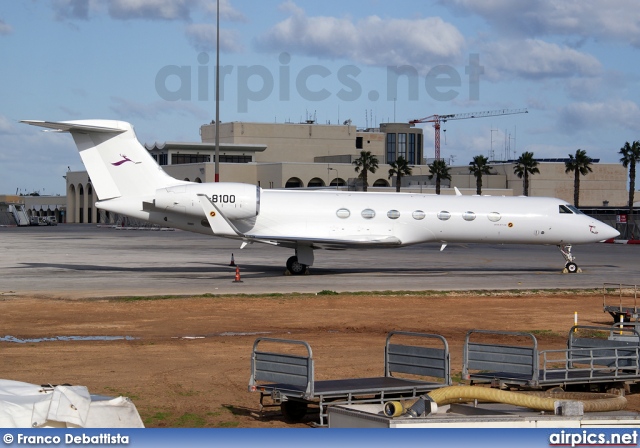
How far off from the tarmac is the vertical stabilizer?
11.3ft

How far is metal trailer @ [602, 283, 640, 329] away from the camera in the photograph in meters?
20.1

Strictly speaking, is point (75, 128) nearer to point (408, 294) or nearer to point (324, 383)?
point (408, 294)

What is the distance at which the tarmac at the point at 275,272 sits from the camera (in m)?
30.9

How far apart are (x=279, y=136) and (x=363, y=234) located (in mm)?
96701

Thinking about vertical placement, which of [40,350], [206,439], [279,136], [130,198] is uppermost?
[279,136]

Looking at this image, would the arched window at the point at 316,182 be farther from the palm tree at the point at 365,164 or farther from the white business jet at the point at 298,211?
the white business jet at the point at 298,211

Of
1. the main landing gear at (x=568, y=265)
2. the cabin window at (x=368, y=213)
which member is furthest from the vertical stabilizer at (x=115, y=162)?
the main landing gear at (x=568, y=265)

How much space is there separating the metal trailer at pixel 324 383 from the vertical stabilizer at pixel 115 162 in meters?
23.5

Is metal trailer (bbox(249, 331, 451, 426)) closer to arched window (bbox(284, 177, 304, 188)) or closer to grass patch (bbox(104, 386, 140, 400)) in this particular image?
grass patch (bbox(104, 386, 140, 400))

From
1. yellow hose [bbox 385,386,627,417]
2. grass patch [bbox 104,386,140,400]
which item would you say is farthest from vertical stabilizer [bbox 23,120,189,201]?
yellow hose [bbox 385,386,627,417]

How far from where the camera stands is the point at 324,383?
12.2 m

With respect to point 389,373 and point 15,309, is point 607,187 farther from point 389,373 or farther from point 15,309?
point 389,373

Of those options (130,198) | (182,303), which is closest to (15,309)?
(182,303)

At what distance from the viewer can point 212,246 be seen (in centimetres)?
6278
